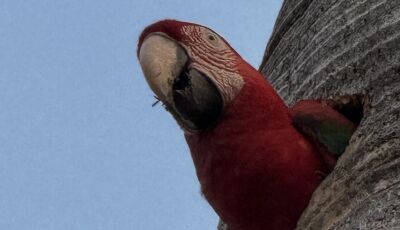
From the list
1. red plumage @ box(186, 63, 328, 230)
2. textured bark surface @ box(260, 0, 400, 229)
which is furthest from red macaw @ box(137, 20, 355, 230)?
textured bark surface @ box(260, 0, 400, 229)

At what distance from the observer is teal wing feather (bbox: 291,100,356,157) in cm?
206

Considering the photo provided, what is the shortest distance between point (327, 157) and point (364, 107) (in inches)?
8.7

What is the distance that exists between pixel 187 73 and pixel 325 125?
43 centimetres

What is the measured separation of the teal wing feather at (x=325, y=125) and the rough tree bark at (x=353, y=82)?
78 millimetres

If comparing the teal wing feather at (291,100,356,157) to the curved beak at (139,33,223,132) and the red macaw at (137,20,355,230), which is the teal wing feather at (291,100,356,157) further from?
the curved beak at (139,33,223,132)

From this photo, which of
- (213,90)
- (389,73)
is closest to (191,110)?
(213,90)

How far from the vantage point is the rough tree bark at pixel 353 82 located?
164cm

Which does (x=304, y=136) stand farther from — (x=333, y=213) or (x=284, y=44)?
(x=284, y=44)

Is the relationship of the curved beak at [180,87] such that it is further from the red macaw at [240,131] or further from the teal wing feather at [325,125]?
the teal wing feather at [325,125]

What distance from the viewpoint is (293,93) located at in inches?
99.7

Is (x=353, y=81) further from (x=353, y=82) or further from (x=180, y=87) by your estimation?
(x=180, y=87)

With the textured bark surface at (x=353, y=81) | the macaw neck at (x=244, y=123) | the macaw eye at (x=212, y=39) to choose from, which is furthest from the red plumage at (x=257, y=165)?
the macaw eye at (x=212, y=39)

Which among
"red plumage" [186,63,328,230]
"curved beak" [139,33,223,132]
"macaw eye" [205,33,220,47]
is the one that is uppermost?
"macaw eye" [205,33,220,47]

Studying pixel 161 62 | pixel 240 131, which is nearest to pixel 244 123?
pixel 240 131
